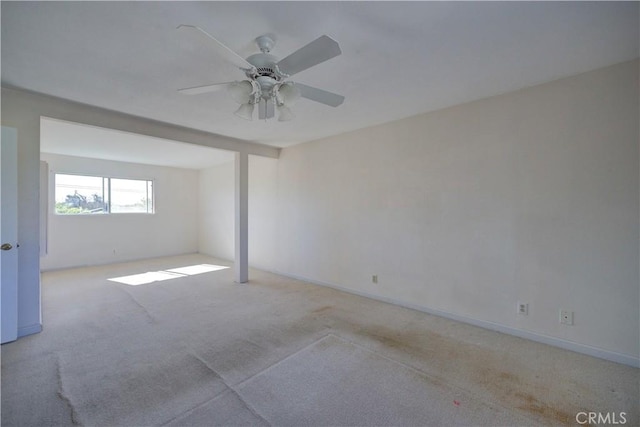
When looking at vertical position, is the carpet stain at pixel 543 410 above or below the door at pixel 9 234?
below

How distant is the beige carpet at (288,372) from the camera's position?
1738mm

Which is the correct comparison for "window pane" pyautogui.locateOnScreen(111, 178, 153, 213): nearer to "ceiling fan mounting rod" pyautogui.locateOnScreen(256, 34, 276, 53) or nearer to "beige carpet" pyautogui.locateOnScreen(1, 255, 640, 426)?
"beige carpet" pyautogui.locateOnScreen(1, 255, 640, 426)

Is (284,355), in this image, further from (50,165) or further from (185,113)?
(50,165)

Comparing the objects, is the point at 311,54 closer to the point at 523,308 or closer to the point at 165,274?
the point at 523,308

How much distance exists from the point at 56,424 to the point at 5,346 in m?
1.57

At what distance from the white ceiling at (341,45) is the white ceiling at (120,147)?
4.04 ft

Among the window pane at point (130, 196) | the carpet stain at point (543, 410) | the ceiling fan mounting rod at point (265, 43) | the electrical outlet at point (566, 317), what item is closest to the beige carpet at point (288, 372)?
the carpet stain at point (543, 410)

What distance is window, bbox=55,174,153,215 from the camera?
19.1 ft

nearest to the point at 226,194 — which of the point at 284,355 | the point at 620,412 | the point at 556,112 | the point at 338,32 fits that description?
the point at 284,355

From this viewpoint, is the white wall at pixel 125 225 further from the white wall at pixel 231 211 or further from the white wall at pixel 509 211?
the white wall at pixel 509 211

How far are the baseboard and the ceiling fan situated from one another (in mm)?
2868

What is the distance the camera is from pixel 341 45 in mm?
1966

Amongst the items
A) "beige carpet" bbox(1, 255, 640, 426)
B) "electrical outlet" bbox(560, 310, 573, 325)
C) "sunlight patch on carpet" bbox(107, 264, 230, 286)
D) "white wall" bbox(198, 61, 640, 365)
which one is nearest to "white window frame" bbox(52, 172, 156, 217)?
"sunlight patch on carpet" bbox(107, 264, 230, 286)

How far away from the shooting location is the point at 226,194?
274 inches
